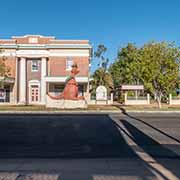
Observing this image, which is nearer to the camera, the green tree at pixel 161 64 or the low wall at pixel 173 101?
the green tree at pixel 161 64

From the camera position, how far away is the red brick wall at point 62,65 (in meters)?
49.0

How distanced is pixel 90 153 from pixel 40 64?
4097 centimetres

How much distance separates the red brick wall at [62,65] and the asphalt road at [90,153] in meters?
33.0

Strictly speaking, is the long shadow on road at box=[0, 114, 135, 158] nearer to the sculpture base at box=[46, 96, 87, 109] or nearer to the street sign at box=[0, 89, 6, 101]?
the sculpture base at box=[46, 96, 87, 109]

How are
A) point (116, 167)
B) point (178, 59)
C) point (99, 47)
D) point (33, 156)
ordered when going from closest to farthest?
point (116, 167) → point (33, 156) → point (178, 59) → point (99, 47)

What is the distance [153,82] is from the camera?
131 feet

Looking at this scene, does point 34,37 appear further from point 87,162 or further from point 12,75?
point 87,162

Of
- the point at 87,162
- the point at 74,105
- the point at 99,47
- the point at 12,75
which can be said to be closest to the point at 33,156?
the point at 87,162

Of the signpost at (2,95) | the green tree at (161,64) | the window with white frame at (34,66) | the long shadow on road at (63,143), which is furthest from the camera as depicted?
the window with white frame at (34,66)

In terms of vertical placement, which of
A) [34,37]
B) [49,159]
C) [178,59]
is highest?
[34,37]

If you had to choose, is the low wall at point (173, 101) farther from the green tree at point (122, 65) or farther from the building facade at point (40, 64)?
the building facade at point (40, 64)

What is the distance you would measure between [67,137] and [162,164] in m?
5.75

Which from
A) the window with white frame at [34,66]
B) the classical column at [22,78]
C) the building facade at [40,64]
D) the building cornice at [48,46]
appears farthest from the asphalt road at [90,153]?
the window with white frame at [34,66]

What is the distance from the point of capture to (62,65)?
1937 inches
